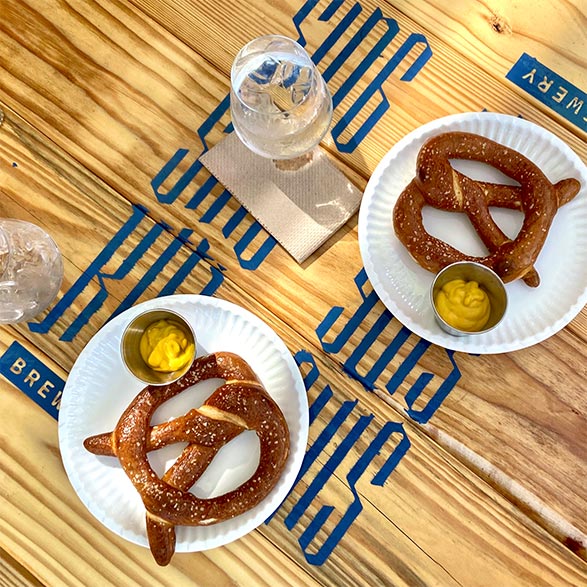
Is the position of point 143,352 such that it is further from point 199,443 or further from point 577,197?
point 577,197

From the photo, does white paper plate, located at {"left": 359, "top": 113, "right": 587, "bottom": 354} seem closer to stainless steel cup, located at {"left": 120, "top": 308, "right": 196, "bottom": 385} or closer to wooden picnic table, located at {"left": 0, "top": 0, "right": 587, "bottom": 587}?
wooden picnic table, located at {"left": 0, "top": 0, "right": 587, "bottom": 587}

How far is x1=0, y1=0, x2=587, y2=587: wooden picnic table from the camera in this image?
3.39 feet

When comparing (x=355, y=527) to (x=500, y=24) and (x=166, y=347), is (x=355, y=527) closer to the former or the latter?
(x=166, y=347)

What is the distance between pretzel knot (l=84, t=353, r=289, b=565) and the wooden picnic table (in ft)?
0.33

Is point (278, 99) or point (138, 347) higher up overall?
point (278, 99)

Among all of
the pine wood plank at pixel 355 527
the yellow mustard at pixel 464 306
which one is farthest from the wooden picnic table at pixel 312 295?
the yellow mustard at pixel 464 306

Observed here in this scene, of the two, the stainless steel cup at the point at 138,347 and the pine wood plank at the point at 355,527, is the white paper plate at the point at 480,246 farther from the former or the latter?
the stainless steel cup at the point at 138,347

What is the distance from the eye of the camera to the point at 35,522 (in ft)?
3.51

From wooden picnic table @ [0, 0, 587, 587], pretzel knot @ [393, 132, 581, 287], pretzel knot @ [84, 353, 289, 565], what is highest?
pretzel knot @ [393, 132, 581, 287]

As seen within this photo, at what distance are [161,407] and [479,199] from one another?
57 cm

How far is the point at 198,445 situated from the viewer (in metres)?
0.97

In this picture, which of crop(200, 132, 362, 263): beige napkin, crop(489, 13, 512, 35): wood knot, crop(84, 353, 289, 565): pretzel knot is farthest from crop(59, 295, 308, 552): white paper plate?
crop(489, 13, 512, 35): wood knot

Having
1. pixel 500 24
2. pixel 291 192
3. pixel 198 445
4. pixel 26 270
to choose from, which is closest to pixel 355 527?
pixel 198 445

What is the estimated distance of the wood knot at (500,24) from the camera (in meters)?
1.08
